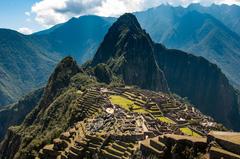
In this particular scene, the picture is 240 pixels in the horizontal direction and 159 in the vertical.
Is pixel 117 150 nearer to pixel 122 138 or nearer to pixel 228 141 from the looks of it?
pixel 122 138

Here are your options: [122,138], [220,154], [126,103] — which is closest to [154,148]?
[220,154]

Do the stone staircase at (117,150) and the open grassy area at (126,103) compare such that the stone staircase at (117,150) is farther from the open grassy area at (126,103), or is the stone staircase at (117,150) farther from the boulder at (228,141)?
the open grassy area at (126,103)

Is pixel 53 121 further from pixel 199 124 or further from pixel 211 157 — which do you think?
pixel 211 157

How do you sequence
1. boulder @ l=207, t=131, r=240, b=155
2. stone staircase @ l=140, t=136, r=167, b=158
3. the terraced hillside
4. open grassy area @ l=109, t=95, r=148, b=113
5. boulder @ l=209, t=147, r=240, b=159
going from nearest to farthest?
1. boulder @ l=209, t=147, r=240, b=159
2. boulder @ l=207, t=131, r=240, b=155
3. stone staircase @ l=140, t=136, r=167, b=158
4. the terraced hillside
5. open grassy area @ l=109, t=95, r=148, b=113

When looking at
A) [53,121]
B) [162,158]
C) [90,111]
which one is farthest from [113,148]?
[53,121]

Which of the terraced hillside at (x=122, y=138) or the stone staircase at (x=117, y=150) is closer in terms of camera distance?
the terraced hillside at (x=122, y=138)

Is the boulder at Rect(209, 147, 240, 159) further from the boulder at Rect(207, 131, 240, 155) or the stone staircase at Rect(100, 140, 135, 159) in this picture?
the stone staircase at Rect(100, 140, 135, 159)

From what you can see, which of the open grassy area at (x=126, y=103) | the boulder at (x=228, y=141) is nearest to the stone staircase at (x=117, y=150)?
the boulder at (x=228, y=141)

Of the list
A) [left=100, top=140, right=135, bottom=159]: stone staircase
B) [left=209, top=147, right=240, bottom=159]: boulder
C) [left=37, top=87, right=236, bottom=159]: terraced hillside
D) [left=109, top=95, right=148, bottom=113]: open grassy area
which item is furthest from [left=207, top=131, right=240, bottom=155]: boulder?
[left=109, top=95, right=148, bottom=113]: open grassy area

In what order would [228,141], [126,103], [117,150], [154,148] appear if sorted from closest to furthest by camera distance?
[228,141] < [154,148] < [117,150] < [126,103]

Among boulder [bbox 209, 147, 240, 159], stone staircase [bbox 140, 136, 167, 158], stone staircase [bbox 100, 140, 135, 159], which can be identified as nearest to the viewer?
boulder [bbox 209, 147, 240, 159]

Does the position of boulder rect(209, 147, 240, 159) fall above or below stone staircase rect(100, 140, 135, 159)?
above
